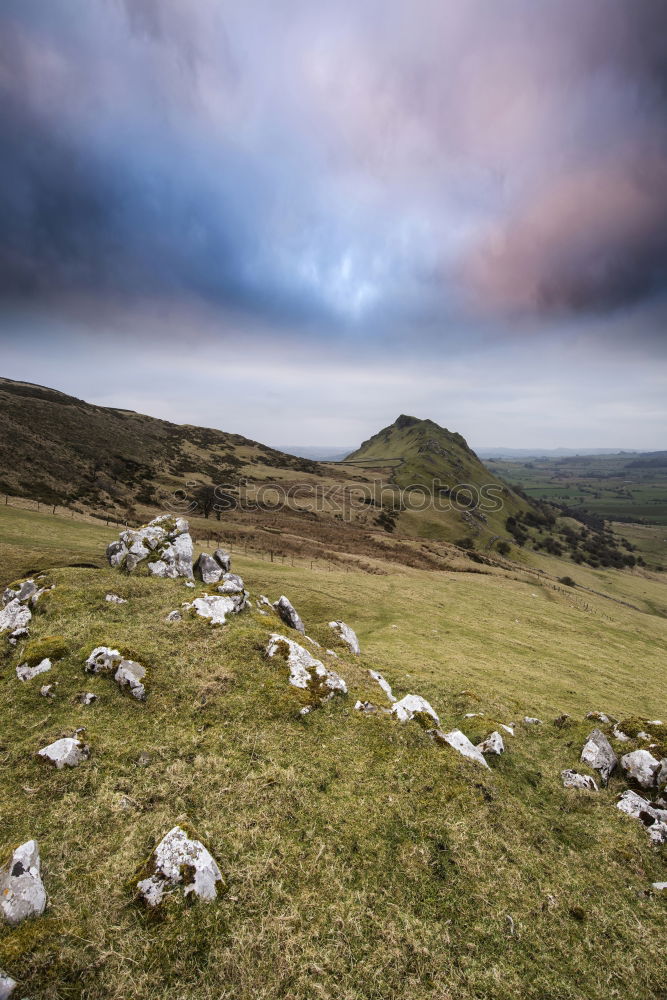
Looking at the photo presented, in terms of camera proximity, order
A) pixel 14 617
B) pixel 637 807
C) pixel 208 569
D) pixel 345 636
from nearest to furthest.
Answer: pixel 637 807, pixel 14 617, pixel 345 636, pixel 208 569

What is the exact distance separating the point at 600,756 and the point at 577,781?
188 cm

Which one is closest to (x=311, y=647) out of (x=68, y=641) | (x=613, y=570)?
(x=68, y=641)

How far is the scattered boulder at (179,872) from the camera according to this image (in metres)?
8.34

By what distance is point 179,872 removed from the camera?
858 centimetres

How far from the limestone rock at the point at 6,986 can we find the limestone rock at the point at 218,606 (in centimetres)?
1187

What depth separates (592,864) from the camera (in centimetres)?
1105

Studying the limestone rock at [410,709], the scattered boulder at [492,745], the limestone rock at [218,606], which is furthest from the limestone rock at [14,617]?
the scattered boulder at [492,745]

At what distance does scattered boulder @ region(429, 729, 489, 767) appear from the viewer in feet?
45.6

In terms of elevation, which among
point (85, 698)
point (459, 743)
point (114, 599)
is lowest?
point (459, 743)

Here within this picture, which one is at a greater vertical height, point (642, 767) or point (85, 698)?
point (85, 698)

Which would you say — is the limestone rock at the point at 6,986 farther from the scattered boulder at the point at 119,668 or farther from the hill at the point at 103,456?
the hill at the point at 103,456

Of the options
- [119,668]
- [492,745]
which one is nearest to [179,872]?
[119,668]

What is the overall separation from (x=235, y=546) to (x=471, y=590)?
3815 cm

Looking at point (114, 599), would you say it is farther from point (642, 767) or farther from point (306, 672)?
point (642, 767)
